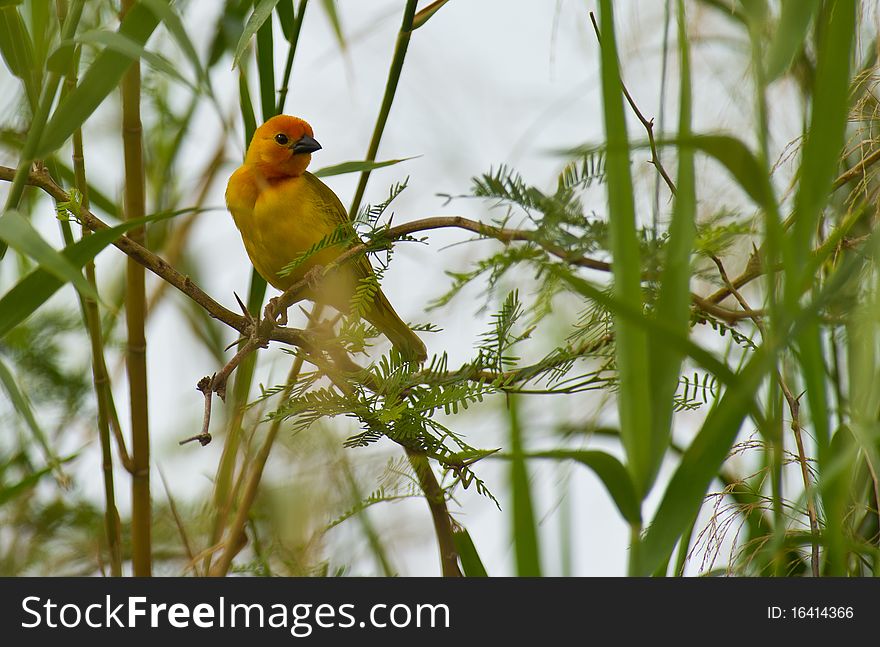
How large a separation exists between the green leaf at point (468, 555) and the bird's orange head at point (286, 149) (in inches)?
42.5

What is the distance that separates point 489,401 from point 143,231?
531mm

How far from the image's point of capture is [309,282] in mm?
1099

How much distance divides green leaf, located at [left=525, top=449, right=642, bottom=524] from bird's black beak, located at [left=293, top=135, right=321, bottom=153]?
147 centimetres

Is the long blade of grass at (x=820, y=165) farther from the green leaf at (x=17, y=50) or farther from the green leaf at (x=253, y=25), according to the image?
the green leaf at (x=17, y=50)

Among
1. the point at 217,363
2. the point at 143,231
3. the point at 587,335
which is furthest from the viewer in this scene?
the point at 217,363

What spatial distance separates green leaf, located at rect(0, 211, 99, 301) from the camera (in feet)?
2.31

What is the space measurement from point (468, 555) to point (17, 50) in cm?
71

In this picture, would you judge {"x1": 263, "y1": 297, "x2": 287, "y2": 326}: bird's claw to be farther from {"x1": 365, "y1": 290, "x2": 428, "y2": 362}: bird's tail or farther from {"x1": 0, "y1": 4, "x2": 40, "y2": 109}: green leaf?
{"x1": 0, "y1": 4, "x2": 40, "y2": 109}: green leaf

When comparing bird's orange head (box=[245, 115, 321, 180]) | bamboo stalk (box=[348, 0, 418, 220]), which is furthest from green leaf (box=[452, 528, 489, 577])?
bird's orange head (box=[245, 115, 321, 180])

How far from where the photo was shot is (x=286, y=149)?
1.97 m

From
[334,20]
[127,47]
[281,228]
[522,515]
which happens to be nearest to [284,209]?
[281,228]

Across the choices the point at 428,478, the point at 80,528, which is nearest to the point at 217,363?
the point at 80,528

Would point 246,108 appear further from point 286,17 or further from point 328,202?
point 328,202

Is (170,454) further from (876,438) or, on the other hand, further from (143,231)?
(876,438)
